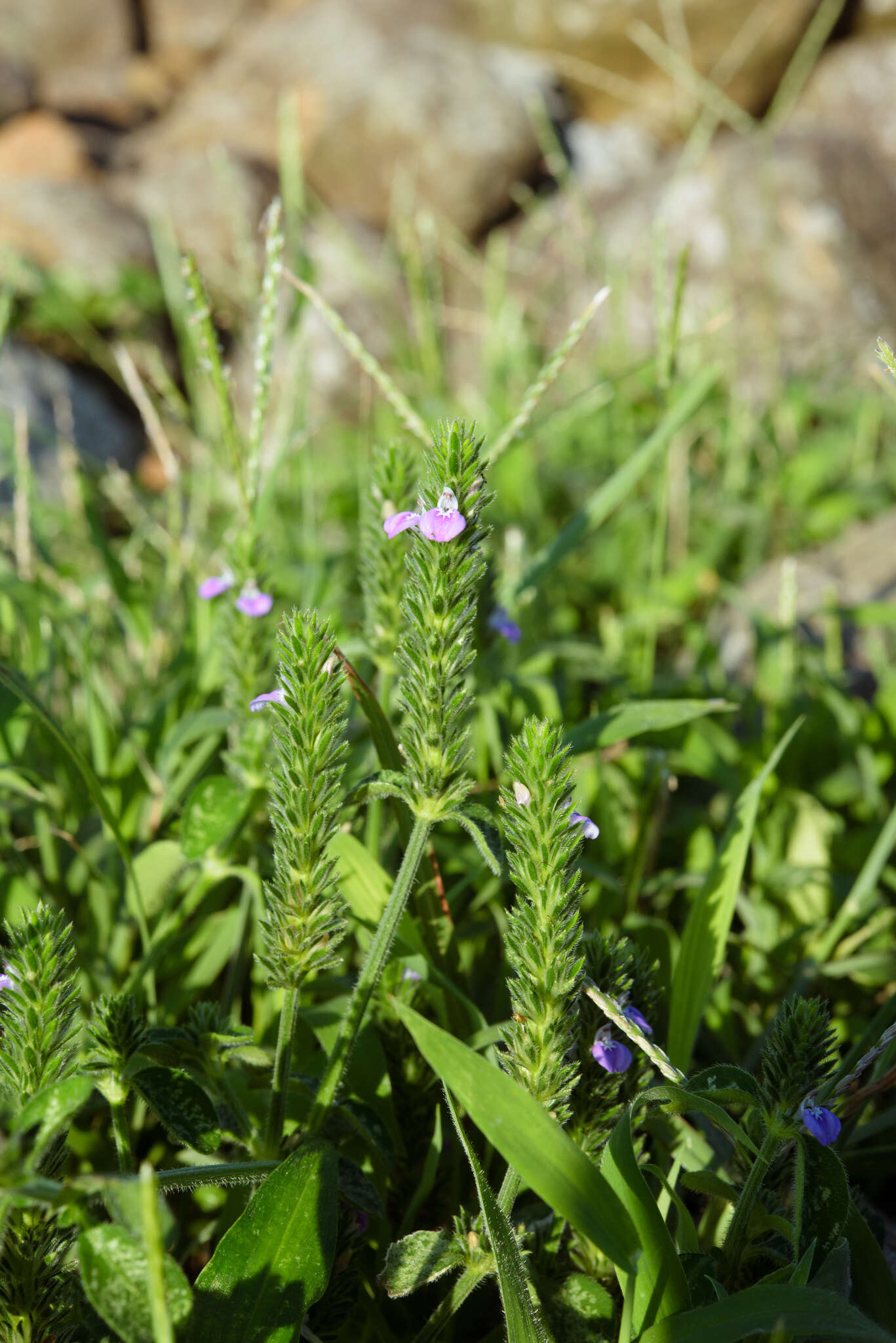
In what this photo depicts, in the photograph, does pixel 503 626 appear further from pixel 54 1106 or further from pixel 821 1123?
pixel 54 1106

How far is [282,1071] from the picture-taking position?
95cm

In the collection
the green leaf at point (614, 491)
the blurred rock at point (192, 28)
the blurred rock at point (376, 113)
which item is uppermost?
the blurred rock at point (192, 28)

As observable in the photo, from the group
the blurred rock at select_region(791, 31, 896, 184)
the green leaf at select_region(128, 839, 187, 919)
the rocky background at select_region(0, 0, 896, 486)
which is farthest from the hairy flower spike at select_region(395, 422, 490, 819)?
the blurred rock at select_region(791, 31, 896, 184)

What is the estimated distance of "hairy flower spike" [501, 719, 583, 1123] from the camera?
0.82 meters

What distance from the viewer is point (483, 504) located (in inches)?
33.4

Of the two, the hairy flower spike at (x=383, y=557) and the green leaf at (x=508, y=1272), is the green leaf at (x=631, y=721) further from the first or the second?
the green leaf at (x=508, y=1272)

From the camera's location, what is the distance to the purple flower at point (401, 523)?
868 millimetres

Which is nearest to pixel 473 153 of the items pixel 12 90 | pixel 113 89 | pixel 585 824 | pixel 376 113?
pixel 376 113

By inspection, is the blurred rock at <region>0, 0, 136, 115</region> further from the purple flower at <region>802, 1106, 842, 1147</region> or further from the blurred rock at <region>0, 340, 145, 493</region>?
the purple flower at <region>802, 1106, 842, 1147</region>

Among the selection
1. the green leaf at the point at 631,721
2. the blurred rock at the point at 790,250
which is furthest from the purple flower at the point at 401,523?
the blurred rock at the point at 790,250

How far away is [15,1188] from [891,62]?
34.7 ft

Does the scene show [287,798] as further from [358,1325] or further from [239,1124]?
[358,1325]

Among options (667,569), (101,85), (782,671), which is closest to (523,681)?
(782,671)

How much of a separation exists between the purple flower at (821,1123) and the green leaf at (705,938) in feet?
0.93
